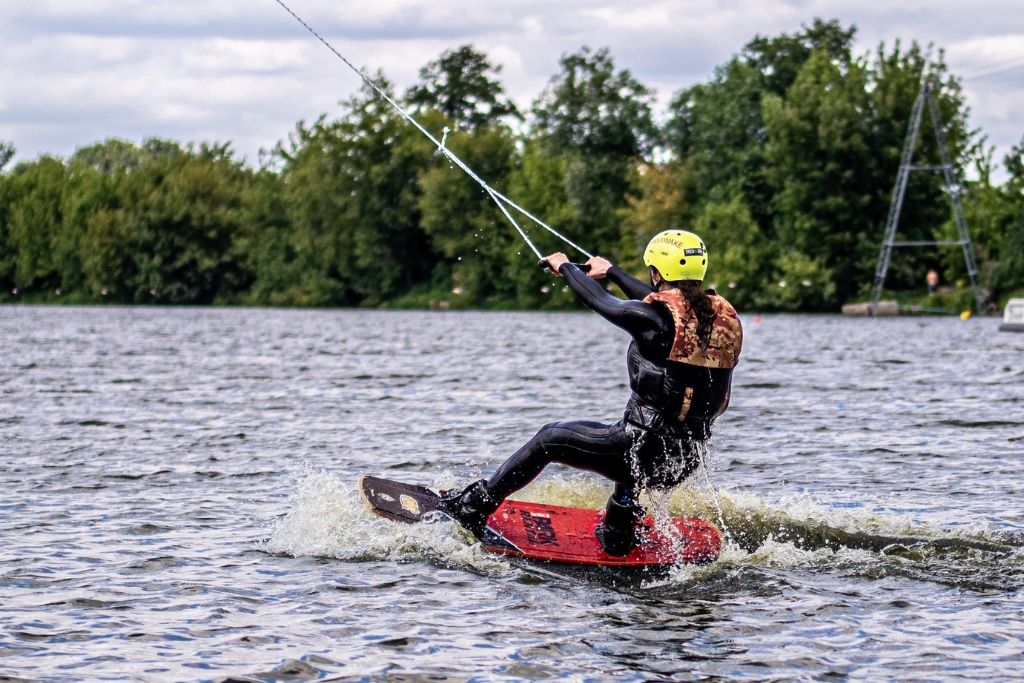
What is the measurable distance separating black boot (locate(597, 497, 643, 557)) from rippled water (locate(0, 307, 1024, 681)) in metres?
0.30

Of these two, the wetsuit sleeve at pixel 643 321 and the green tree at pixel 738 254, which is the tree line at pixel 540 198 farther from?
the wetsuit sleeve at pixel 643 321

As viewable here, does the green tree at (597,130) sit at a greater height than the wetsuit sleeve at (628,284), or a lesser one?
greater

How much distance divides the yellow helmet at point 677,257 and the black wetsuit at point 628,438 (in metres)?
0.34

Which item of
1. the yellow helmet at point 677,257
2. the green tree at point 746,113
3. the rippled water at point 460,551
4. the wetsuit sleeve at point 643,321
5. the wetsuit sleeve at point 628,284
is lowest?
the rippled water at point 460,551

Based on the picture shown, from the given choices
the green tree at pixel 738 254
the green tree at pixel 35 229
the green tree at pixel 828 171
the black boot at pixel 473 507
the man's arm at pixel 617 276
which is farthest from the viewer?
the green tree at pixel 35 229

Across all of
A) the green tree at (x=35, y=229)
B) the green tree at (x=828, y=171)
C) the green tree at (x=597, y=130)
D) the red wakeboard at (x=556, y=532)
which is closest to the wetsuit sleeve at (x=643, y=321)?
the red wakeboard at (x=556, y=532)

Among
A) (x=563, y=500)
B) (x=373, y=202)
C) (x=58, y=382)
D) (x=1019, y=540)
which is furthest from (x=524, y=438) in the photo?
(x=373, y=202)

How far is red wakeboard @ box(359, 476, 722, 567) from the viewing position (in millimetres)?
11000

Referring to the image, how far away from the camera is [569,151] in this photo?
93.6 meters

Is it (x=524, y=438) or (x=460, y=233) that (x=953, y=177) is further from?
(x=524, y=438)

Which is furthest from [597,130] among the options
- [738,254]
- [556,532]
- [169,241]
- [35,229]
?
[556,532]

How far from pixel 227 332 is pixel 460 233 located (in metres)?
38.2

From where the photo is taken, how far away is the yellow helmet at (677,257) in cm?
1025

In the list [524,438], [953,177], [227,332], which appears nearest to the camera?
[524,438]
